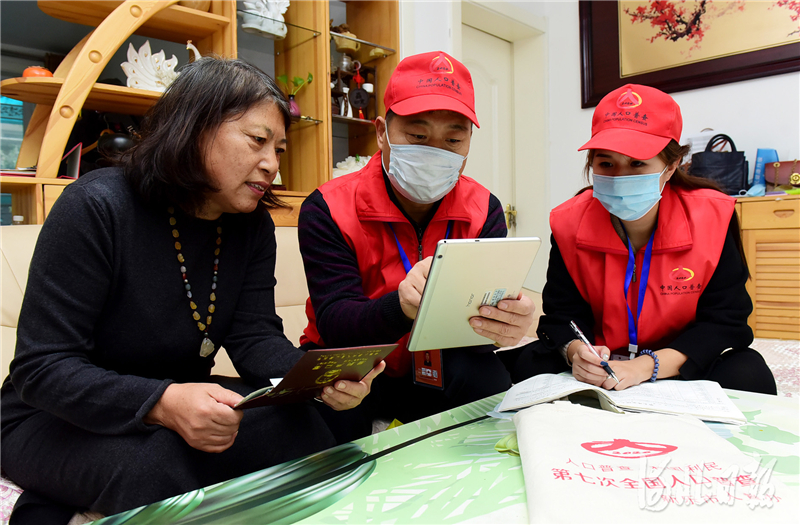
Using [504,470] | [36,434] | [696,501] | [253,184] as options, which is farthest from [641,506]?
[36,434]

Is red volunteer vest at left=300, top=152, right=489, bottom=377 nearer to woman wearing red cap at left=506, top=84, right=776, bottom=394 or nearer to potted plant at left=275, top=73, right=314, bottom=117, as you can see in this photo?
woman wearing red cap at left=506, top=84, right=776, bottom=394

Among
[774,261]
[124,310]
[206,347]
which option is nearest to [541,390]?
[206,347]

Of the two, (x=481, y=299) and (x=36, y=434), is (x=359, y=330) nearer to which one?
(x=481, y=299)

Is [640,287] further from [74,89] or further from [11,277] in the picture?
[74,89]

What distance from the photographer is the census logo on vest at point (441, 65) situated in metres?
1.17

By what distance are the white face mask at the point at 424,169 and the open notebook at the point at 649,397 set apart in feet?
1.51

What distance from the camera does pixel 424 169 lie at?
45.9 inches

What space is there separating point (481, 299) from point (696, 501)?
1.38 ft

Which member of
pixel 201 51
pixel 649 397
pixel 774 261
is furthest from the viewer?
pixel 774 261

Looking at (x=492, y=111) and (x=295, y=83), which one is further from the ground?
(x=492, y=111)

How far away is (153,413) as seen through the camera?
795 millimetres

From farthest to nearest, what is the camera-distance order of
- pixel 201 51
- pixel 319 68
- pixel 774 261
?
pixel 774 261 < pixel 319 68 < pixel 201 51

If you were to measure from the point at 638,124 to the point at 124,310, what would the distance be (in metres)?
1.14

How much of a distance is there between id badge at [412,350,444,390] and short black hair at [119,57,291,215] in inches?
22.5
